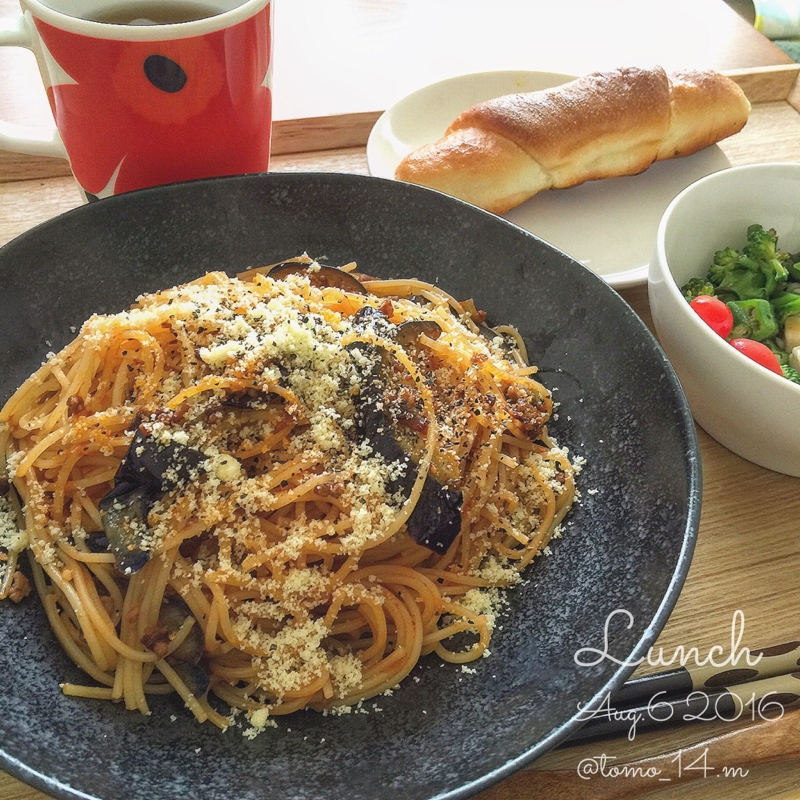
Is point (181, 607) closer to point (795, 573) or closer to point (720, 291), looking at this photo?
point (795, 573)

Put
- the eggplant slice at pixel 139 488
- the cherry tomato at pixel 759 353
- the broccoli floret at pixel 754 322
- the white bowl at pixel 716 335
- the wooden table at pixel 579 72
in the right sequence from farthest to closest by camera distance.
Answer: the broccoli floret at pixel 754 322, the cherry tomato at pixel 759 353, the white bowl at pixel 716 335, the wooden table at pixel 579 72, the eggplant slice at pixel 139 488

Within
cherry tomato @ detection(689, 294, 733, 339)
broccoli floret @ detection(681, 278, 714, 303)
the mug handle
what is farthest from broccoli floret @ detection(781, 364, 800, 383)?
the mug handle

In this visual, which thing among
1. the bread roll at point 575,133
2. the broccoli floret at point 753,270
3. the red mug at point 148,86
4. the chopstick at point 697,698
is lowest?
the chopstick at point 697,698

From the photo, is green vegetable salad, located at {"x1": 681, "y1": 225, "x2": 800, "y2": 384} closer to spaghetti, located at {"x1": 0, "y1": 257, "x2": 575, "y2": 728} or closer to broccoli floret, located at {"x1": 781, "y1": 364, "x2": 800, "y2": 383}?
broccoli floret, located at {"x1": 781, "y1": 364, "x2": 800, "y2": 383}

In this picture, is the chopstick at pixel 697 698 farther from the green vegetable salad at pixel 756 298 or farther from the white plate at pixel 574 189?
the white plate at pixel 574 189

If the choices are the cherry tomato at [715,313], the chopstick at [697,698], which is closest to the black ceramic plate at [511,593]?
the chopstick at [697,698]

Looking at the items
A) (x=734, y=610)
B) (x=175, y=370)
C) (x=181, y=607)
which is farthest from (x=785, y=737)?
(x=175, y=370)

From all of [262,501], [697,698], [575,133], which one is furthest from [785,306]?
[262,501]
